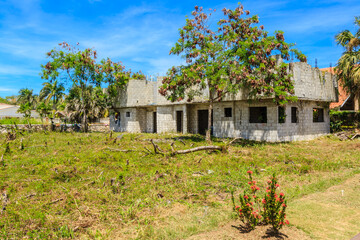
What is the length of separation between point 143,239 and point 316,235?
3.09 metres

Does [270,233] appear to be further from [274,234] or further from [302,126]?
[302,126]

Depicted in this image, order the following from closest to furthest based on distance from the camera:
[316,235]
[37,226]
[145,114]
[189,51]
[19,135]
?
1. [316,235]
2. [37,226]
3. [189,51]
4. [19,135]
5. [145,114]

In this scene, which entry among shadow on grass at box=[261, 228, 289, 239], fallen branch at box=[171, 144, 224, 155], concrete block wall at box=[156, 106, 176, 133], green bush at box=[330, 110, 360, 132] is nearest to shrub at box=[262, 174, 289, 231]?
shadow on grass at box=[261, 228, 289, 239]

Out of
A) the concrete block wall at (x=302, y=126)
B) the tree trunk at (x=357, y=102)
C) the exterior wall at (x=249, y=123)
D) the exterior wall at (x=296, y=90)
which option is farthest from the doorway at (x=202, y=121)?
the tree trunk at (x=357, y=102)

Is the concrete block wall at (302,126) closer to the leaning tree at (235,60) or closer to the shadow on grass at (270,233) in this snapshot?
the leaning tree at (235,60)

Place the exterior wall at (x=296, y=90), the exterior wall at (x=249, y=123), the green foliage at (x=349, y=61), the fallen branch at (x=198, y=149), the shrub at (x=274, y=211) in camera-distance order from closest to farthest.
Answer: the shrub at (x=274, y=211)
the fallen branch at (x=198, y=149)
the exterior wall at (x=249, y=123)
the exterior wall at (x=296, y=90)
the green foliage at (x=349, y=61)

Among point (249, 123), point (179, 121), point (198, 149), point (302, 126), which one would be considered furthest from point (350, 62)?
point (198, 149)

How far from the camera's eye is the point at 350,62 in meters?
23.2

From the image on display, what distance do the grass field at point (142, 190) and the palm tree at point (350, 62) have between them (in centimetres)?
1351

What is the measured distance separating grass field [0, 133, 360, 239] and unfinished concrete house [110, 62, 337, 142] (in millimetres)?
6098

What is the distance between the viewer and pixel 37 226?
5391 millimetres

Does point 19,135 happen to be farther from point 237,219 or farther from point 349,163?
point 349,163

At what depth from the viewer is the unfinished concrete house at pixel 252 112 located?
18.4 metres

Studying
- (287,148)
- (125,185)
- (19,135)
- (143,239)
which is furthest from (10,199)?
(19,135)
